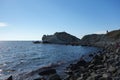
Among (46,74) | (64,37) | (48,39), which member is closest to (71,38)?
(64,37)

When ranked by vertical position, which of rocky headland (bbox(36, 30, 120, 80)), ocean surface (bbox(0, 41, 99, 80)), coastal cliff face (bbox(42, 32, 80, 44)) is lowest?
ocean surface (bbox(0, 41, 99, 80))

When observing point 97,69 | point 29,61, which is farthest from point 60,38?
point 97,69

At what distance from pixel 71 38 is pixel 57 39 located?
1231cm

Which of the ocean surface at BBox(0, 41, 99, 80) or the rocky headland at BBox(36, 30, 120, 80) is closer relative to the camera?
the rocky headland at BBox(36, 30, 120, 80)

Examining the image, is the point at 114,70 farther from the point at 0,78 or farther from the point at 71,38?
the point at 71,38

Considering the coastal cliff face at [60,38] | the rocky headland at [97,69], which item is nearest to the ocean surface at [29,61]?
the rocky headland at [97,69]

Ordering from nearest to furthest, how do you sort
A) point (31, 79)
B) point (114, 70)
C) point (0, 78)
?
point (114, 70), point (31, 79), point (0, 78)

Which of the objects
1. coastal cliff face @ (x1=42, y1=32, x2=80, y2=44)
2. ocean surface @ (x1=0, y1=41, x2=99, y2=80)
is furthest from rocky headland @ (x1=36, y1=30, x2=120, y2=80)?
coastal cliff face @ (x1=42, y1=32, x2=80, y2=44)

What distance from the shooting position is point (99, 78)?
48.7 feet

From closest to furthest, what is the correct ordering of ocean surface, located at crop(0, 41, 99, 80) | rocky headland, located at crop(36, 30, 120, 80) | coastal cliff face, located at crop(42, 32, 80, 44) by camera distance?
1. rocky headland, located at crop(36, 30, 120, 80)
2. ocean surface, located at crop(0, 41, 99, 80)
3. coastal cliff face, located at crop(42, 32, 80, 44)

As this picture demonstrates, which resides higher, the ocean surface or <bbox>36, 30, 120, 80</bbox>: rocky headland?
<bbox>36, 30, 120, 80</bbox>: rocky headland

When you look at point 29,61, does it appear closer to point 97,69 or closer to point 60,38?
point 97,69

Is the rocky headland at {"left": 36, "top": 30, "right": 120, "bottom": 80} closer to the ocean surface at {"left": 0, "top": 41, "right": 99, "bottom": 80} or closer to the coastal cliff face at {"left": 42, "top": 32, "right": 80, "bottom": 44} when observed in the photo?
the ocean surface at {"left": 0, "top": 41, "right": 99, "bottom": 80}

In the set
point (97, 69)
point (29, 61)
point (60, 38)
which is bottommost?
point (29, 61)
